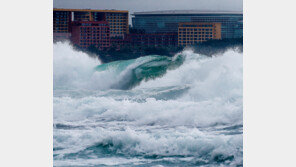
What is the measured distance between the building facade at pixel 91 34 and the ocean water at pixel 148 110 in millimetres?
214

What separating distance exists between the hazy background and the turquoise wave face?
2.32ft

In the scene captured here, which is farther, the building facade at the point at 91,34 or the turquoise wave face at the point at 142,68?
the building facade at the point at 91,34

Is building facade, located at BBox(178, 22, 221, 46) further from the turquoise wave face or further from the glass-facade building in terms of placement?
the turquoise wave face

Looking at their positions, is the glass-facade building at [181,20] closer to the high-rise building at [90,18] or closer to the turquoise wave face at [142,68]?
the high-rise building at [90,18]

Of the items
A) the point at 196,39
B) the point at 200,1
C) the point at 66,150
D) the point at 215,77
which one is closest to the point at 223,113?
the point at 215,77

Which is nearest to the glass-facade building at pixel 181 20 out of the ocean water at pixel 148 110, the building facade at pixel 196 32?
the building facade at pixel 196 32

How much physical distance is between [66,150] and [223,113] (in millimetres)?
2200

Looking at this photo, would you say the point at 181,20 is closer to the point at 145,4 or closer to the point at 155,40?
the point at 155,40

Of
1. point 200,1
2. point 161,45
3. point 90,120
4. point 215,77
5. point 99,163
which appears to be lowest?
point 99,163

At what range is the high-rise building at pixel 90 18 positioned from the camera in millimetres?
7488

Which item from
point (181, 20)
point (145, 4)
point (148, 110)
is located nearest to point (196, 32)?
point (181, 20)

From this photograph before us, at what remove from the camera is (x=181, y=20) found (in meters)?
7.51

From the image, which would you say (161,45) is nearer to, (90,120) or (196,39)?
(196,39)
